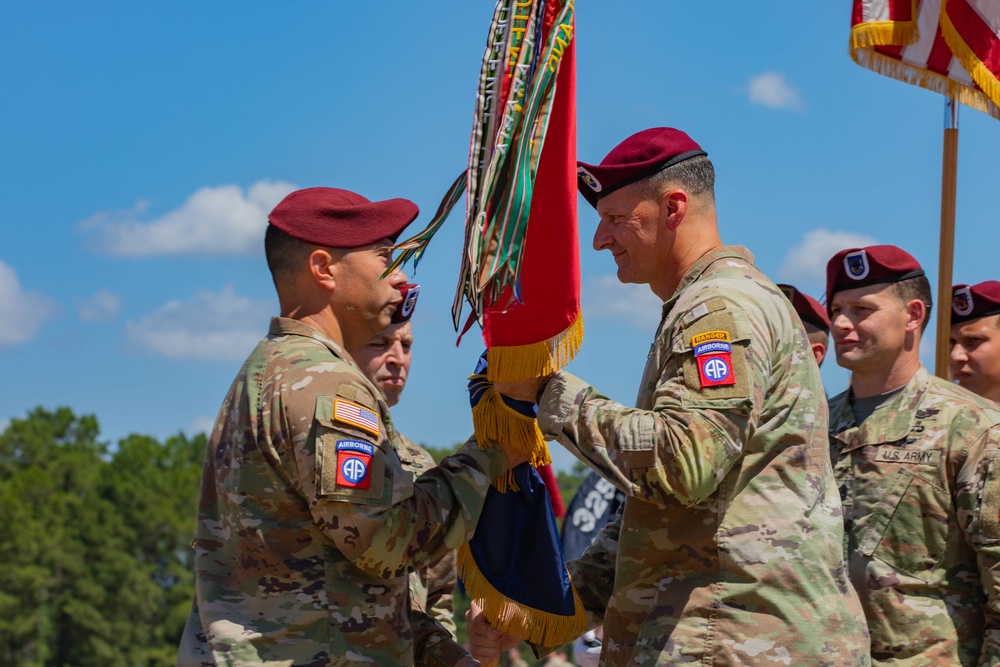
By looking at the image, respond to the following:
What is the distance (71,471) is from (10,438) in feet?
16.6

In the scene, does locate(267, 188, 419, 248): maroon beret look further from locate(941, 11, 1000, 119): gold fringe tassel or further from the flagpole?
locate(941, 11, 1000, 119): gold fringe tassel

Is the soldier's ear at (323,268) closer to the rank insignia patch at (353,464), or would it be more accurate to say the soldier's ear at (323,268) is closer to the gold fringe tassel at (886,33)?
the rank insignia patch at (353,464)

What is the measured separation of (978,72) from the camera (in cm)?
778

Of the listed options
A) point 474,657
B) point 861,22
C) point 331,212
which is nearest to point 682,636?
point 474,657

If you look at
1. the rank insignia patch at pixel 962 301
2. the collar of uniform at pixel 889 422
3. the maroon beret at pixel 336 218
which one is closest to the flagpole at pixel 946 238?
the rank insignia patch at pixel 962 301

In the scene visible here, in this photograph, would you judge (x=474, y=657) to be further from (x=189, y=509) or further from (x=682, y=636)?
(x=189, y=509)

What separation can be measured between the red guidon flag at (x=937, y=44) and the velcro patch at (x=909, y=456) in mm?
2751

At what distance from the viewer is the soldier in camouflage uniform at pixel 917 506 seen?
5.75 meters

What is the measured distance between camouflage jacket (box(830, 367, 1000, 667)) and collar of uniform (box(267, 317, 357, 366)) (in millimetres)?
2581

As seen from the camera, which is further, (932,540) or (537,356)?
(932,540)

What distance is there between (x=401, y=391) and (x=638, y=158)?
10.4 feet

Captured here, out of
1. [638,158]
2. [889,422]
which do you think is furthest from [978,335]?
[638,158]

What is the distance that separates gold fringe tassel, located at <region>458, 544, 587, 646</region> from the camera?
17.3 ft

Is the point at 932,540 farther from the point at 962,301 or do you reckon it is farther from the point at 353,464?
the point at 353,464
